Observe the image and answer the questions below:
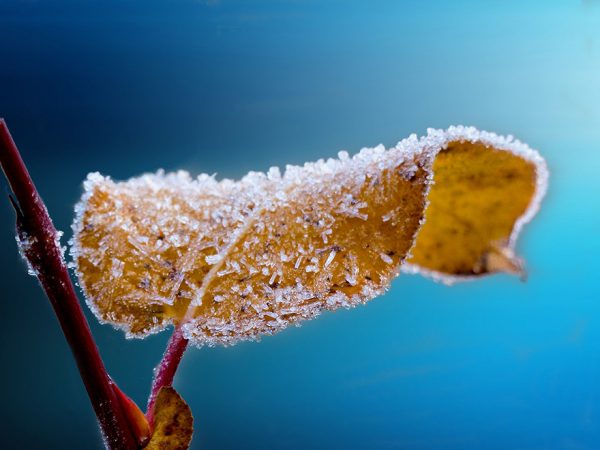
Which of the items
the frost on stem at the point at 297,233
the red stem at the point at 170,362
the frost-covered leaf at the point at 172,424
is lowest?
the frost-covered leaf at the point at 172,424

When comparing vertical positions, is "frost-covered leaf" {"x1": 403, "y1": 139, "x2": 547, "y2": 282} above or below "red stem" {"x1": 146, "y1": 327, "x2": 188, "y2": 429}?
above

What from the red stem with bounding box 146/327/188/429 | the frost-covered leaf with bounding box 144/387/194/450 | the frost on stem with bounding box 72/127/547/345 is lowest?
the frost-covered leaf with bounding box 144/387/194/450

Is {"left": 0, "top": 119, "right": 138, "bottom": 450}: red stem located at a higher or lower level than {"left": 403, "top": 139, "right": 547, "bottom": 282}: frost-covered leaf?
lower

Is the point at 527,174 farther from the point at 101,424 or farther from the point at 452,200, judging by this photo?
the point at 101,424
